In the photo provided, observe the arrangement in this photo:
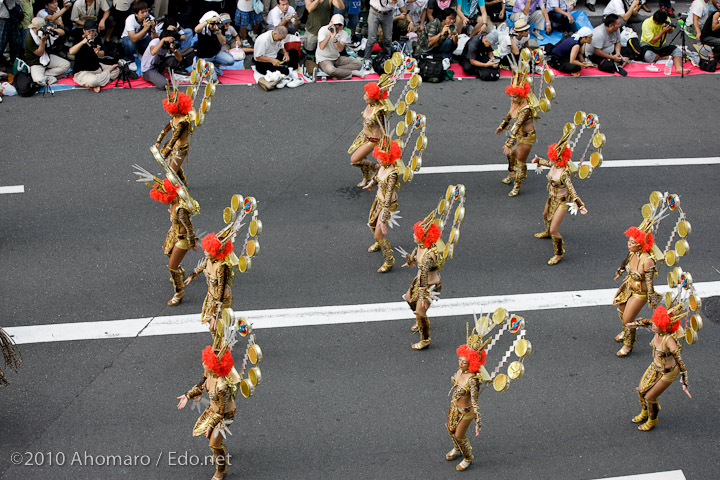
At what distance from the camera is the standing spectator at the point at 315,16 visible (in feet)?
50.0

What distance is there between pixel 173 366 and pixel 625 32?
39.2 ft

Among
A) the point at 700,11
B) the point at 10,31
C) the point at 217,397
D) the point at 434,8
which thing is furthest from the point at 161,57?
the point at 700,11

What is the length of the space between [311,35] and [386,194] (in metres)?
6.21

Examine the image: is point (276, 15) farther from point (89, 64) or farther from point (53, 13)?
point (53, 13)

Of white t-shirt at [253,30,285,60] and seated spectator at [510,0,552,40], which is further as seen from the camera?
seated spectator at [510,0,552,40]

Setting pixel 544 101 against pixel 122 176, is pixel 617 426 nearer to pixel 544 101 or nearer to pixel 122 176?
pixel 544 101

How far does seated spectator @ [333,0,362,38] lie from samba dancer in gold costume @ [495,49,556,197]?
523 cm

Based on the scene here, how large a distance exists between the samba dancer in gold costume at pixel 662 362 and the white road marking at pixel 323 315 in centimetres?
186

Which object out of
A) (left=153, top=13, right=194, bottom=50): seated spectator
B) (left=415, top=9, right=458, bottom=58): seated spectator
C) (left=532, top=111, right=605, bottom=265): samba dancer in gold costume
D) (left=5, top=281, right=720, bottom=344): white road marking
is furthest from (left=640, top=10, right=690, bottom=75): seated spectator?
(left=153, top=13, right=194, bottom=50): seated spectator

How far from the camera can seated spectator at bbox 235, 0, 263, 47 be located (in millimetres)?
15477

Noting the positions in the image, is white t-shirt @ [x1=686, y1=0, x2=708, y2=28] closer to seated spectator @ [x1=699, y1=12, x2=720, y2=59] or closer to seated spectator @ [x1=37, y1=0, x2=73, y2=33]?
seated spectator @ [x1=699, y1=12, x2=720, y2=59]

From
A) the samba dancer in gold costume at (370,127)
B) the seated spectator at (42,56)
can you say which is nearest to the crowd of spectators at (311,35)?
the seated spectator at (42,56)

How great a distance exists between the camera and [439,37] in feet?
49.8

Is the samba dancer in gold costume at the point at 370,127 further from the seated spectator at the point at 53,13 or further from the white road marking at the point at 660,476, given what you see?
the seated spectator at the point at 53,13
